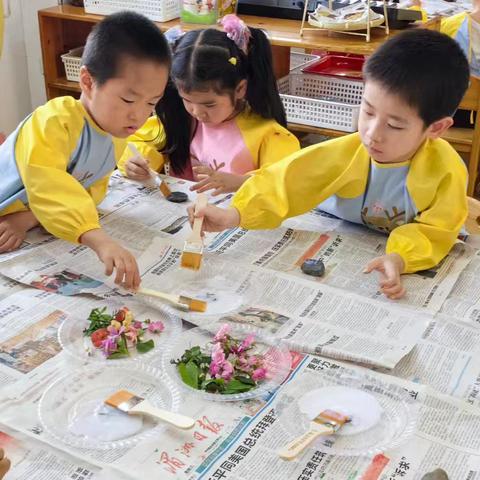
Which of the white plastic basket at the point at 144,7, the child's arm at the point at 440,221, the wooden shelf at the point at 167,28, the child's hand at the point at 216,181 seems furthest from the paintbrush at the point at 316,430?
the white plastic basket at the point at 144,7

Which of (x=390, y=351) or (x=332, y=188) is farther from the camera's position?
(x=332, y=188)

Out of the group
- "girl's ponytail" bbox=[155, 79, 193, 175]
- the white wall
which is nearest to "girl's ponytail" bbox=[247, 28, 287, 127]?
"girl's ponytail" bbox=[155, 79, 193, 175]

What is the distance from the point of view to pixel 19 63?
292 centimetres

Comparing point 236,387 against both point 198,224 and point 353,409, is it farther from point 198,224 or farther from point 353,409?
point 198,224

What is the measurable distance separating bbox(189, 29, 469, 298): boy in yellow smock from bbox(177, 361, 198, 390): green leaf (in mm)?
392

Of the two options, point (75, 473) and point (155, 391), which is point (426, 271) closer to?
point (155, 391)

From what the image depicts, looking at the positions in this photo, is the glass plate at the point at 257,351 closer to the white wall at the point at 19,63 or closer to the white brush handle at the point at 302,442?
the white brush handle at the point at 302,442

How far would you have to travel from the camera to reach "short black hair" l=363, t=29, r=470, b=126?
1184 mm

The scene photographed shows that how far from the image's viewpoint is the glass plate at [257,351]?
2.90ft

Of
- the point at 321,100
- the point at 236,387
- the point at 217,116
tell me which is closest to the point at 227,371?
the point at 236,387

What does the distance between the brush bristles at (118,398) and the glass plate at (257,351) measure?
0.23 feet

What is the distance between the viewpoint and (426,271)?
1252 millimetres

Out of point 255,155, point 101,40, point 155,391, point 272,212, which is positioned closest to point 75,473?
point 155,391

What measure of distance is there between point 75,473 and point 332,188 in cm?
78
